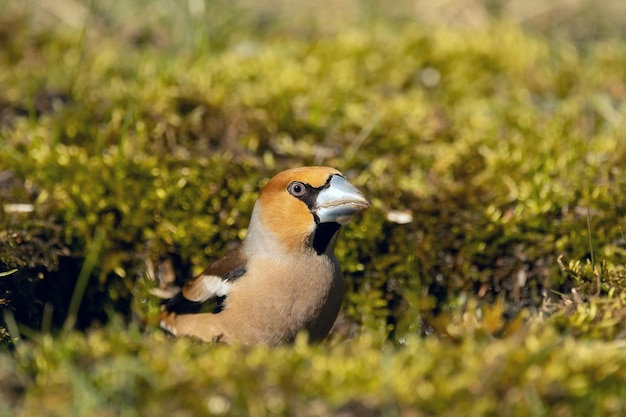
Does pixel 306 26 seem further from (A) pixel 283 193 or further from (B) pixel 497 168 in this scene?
(A) pixel 283 193

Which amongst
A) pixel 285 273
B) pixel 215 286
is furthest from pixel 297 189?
pixel 215 286

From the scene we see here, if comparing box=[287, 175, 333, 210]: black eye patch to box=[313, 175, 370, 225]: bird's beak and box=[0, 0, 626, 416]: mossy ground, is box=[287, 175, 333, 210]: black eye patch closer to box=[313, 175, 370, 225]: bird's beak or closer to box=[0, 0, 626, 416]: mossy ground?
box=[313, 175, 370, 225]: bird's beak

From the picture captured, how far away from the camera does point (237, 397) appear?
9.39ft

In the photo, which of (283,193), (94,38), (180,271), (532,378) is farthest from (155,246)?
(94,38)

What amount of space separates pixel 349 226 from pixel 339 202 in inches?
36.6

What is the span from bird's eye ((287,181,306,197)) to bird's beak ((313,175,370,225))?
91mm

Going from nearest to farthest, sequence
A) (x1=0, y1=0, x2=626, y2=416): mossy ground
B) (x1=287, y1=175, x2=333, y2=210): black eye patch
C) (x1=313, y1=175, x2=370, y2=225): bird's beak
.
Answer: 1. (x1=0, y1=0, x2=626, y2=416): mossy ground
2. (x1=313, y1=175, x2=370, y2=225): bird's beak
3. (x1=287, y1=175, x2=333, y2=210): black eye patch

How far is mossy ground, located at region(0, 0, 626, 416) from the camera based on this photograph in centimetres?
294

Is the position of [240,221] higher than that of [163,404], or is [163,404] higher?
[163,404]

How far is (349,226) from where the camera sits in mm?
5023

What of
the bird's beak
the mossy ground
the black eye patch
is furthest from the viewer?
the black eye patch

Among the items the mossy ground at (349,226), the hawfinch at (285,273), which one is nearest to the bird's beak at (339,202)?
the hawfinch at (285,273)

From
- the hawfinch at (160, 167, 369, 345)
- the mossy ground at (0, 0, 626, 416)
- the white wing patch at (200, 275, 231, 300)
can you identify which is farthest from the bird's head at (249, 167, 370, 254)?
the mossy ground at (0, 0, 626, 416)

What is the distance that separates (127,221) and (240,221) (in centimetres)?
64
